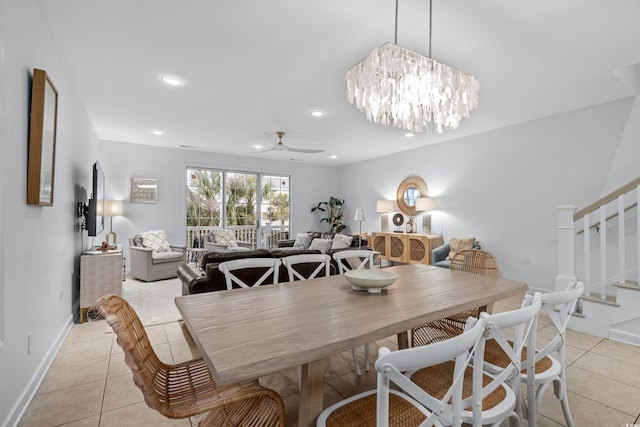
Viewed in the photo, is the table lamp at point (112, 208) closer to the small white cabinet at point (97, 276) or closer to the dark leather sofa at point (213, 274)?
the small white cabinet at point (97, 276)

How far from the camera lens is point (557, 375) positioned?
58.1 inches

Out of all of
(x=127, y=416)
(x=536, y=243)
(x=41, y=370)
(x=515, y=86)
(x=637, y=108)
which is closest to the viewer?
(x=127, y=416)

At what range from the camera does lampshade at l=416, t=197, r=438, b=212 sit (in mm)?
5680

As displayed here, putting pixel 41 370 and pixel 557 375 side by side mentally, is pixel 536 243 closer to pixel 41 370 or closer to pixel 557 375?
pixel 557 375

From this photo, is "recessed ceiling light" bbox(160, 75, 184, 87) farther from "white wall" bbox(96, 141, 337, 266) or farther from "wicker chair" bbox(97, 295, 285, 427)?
"white wall" bbox(96, 141, 337, 266)

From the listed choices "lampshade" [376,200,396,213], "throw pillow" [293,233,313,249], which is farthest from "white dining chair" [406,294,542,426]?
"lampshade" [376,200,396,213]

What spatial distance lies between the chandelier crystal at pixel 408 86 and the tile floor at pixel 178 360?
195cm

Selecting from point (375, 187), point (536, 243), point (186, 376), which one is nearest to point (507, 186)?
point (536, 243)

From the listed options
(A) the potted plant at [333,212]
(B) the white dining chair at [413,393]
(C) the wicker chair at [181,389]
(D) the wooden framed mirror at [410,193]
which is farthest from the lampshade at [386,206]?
(C) the wicker chair at [181,389]

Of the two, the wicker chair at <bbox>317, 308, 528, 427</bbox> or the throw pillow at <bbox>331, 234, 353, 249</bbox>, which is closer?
the wicker chair at <bbox>317, 308, 528, 427</bbox>

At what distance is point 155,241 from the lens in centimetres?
557

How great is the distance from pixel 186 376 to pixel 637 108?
17.0 feet

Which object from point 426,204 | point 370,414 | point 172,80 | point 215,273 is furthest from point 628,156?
point 172,80

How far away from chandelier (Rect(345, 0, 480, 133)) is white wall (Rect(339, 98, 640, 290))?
2857 millimetres
